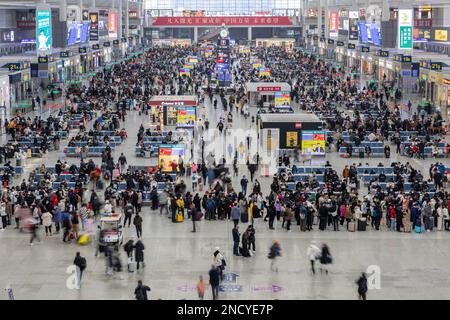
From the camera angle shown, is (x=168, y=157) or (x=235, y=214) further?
(x=168, y=157)

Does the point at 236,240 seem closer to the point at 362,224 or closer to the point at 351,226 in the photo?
the point at 351,226

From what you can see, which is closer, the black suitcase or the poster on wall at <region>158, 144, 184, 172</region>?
the black suitcase

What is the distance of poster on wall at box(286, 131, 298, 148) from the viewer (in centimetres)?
3962

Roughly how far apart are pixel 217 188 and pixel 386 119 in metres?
19.0

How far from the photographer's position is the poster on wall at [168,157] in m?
34.7

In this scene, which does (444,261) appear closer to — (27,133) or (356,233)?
(356,233)

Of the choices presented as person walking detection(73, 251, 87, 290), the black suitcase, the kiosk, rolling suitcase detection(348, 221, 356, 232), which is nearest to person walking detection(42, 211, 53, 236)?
person walking detection(73, 251, 87, 290)

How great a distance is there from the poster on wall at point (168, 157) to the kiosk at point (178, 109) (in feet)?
42.9

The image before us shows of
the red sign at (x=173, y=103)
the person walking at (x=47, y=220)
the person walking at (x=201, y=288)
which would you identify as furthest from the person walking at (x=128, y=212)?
the red sign at (x=173, y=103)

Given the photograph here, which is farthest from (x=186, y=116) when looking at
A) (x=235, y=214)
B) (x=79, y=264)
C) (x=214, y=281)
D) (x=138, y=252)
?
(x=214, y=281)

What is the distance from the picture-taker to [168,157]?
34.8m

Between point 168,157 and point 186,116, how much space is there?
13703 millimetres

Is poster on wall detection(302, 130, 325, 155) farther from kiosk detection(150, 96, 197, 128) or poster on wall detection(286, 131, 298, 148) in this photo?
kiosk detection(150, 96, 197, 128)

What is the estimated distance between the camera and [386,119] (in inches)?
1834
